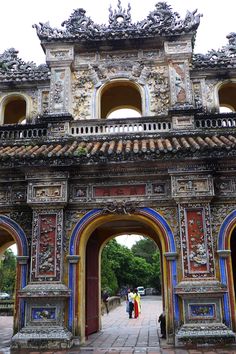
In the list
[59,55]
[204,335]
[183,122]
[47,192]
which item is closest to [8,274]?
[59,55]

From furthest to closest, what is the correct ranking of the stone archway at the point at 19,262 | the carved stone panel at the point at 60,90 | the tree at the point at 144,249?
the tree at the point at 144,249, the carved stone panel at the point at 60,90, the stone archway at the point at 19,262

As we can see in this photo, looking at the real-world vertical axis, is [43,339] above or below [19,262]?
below

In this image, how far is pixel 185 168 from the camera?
9.58 m

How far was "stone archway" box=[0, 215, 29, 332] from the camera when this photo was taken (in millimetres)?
9117

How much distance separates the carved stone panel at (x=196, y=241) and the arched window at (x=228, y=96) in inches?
190

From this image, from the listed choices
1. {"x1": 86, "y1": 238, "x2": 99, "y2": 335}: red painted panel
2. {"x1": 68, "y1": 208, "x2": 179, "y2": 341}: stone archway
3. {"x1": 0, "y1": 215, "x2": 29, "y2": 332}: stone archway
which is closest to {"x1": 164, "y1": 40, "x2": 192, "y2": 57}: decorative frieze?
{"x1": 68, "y1": 208, "x2": 179, "y2": 341}: stone archway

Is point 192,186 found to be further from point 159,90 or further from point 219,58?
point 219,58

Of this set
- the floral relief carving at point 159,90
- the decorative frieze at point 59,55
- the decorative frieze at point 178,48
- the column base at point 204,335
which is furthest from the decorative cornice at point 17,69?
the column base at point 204,335

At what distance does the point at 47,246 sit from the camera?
9.37 metres

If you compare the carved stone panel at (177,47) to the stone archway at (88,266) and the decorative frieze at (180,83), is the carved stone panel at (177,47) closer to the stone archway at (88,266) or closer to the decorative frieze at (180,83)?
the decorative frieze at (180,83)

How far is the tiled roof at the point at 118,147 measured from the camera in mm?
9305

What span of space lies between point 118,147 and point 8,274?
32513 mm

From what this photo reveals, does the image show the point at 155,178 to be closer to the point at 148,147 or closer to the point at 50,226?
the point at 148,147

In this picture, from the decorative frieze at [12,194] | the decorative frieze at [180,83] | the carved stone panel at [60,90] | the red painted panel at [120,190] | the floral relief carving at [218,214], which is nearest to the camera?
the floral relief carving at [218,214]
